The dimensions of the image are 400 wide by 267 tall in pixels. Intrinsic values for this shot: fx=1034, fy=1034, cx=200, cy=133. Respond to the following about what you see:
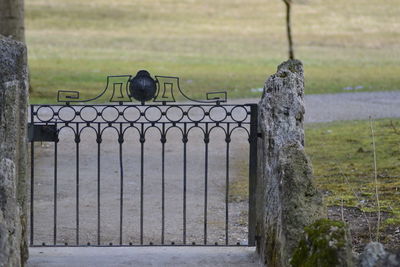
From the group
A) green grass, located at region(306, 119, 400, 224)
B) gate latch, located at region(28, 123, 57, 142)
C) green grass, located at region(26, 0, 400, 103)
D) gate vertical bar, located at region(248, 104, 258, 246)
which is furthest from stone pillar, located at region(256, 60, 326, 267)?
green grass, located at region(26, 0, 400, 103)

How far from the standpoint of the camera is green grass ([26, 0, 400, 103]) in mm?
25984

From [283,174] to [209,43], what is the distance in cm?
3282

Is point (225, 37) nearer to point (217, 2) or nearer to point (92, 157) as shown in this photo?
point (217, 2)

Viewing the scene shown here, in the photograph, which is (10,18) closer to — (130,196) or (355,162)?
(355,162)

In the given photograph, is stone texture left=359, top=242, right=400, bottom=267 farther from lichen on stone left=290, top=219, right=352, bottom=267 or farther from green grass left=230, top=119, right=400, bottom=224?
green grass left=230, top=119, right=400, bottom=224

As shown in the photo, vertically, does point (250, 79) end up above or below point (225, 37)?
below

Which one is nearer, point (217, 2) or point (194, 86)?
point (194, 86)

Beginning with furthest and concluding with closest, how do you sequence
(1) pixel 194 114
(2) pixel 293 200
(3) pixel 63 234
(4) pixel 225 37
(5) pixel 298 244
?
(4) pixel 225 37, (1) pixel 194 114, (3) pixel 63 234, (2) pixel 293 200, (5) pixel 298 244

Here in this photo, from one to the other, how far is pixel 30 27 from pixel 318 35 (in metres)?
12.0

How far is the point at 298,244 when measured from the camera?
5.75 m

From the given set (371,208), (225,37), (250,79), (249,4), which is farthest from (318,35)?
(371,208)

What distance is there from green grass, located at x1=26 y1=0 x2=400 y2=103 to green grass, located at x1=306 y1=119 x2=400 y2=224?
5295mm

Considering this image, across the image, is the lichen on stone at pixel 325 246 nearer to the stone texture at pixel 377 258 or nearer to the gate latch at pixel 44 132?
the stone texture at pixel 377 258

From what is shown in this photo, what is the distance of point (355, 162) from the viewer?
1397 cm
